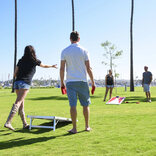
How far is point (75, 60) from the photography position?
16.7ft

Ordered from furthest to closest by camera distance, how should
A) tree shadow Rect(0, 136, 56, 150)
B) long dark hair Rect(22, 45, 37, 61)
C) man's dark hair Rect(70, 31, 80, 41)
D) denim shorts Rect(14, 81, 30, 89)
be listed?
long dark hair Rect(22, 45, 37, 61) < denim shorts Rect(14, 81, 30, 89) < man's dark hair Rect(70, 31, 80, 41) < tree shadow Rect(0, 136, 56, 150)

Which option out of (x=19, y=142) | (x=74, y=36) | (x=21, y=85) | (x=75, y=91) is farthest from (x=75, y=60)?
(x=19, y=142)

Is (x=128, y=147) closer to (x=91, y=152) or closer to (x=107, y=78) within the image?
(x=91, y=152)

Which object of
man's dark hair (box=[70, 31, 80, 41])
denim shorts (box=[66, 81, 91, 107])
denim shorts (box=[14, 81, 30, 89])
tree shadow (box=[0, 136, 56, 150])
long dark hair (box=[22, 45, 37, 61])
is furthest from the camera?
long dark hair (box=[22, 45, 37, 61])

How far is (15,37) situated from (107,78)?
17.4 meters

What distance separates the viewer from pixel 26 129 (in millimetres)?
5809

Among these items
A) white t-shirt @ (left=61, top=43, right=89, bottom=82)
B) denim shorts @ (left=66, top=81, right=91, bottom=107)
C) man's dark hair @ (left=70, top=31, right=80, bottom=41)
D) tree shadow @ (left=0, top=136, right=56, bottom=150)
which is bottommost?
tree shadow @ (left=0, top=136, right=56, bottom=150)

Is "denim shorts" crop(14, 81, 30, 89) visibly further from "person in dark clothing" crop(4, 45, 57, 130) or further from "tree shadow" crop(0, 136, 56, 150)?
"tree shadow" crop(0, 136, 56, 150)

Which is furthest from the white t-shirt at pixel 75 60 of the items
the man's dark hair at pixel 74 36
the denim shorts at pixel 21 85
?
the denim shorts at pixel 21 85

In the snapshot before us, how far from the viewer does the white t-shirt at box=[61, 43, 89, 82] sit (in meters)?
5.07

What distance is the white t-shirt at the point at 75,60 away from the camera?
16.6 feet

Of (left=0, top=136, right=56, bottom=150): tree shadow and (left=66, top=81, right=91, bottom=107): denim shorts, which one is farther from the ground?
(left=66, top=81, right=91, bottom=107): denim shorts

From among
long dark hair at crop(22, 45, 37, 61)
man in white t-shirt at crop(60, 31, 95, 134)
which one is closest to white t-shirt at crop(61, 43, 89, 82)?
man in white t-shirt at crop(60, 31, 95, 134)

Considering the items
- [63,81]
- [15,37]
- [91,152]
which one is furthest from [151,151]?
[15,37]
